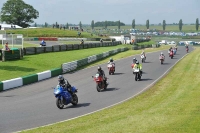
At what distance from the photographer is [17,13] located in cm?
12719

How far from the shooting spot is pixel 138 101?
17734 mm

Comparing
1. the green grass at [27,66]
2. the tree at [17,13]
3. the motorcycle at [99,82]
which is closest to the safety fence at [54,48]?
the green grass at [27,66]

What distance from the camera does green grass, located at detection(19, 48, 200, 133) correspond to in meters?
11.5

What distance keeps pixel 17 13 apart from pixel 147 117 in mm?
120173

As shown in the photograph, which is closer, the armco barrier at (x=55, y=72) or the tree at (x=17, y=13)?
the armco barrier at (x=55, y=72)

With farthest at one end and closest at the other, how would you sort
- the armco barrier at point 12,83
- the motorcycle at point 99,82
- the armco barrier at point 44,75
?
1. the armco barrier at point 44,75
2. the armco barrier at point 12,83
3. the motorcycle at point 99,82

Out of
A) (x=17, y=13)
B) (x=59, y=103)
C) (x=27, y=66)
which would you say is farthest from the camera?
(x=17, y=13)

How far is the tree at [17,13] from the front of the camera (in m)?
125

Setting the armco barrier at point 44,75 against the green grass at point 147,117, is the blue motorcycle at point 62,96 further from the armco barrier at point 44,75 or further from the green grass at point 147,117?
the armco barrier at point 44,75

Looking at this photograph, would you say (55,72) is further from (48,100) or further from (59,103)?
(59,103)

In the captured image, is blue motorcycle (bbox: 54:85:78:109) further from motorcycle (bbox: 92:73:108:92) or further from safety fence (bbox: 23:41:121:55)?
safety fence (bbox: 23:41:121:55)

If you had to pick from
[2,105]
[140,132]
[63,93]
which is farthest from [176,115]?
[2,105]

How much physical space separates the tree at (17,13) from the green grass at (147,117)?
11216cm

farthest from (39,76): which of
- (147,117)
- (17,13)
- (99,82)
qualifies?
(17,13)
